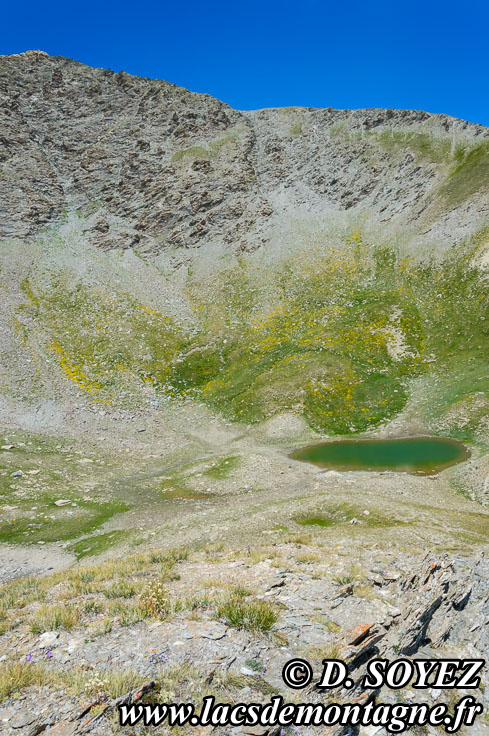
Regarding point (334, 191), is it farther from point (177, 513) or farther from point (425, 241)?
point (177, 513)

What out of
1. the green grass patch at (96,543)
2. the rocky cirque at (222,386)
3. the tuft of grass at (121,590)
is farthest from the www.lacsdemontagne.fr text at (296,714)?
the green grass patch at (96,543)

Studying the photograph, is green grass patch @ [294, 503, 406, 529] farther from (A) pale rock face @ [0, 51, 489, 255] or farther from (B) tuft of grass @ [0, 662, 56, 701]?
(A) pale rock face @ [0, 51, 489, 255]

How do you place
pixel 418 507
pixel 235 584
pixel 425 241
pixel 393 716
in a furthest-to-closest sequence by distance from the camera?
pixel 425 241 < pixel 418 507 < pixel 235 584 < pixel 393 716

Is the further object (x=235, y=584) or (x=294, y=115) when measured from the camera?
(x=294, y=115)

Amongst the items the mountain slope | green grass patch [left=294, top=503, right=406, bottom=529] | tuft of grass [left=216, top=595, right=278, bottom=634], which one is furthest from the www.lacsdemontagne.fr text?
the mountain slope

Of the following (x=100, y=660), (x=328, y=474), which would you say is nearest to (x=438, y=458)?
(x=328, y=474)

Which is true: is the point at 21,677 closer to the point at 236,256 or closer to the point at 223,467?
the point at 223,467

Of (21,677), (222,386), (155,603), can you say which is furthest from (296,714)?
(222,386)
